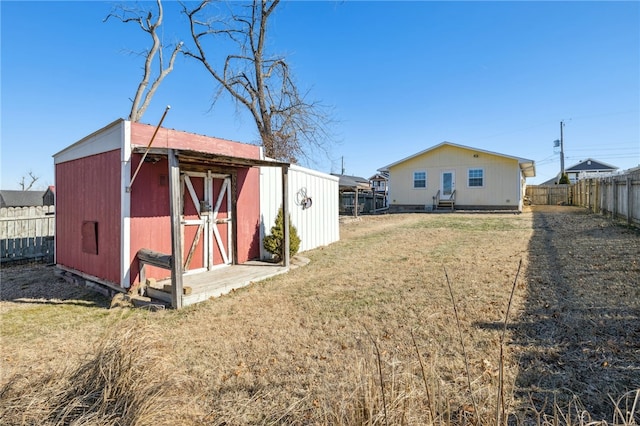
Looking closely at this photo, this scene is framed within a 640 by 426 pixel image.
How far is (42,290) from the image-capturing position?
6160 mm

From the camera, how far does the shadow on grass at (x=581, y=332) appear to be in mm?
2383

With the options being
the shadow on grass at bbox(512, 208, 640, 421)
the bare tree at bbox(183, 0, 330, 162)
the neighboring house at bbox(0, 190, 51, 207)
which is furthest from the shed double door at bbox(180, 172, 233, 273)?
the neighboring house at bbox(0, 190, 51, 207)

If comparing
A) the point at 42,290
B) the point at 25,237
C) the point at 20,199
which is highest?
the point at 20,199

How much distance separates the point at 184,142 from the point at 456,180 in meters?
18.6

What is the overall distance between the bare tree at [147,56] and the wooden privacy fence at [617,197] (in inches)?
744

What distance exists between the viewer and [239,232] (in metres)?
7.05

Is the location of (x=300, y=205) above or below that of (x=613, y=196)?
below

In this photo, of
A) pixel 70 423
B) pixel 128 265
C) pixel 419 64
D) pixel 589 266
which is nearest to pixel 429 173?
pixel 419 64

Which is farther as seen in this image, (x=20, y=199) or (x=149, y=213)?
(x=20, y=199)

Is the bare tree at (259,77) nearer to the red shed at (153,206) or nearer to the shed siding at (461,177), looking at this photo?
the shed siding at (461,177)

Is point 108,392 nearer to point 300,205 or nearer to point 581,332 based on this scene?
point 581,332

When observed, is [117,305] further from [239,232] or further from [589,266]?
[589,266]

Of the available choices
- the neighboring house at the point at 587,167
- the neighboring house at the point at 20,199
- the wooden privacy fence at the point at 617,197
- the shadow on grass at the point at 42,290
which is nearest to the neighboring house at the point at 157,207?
the shadow on grass at the point at 42,290

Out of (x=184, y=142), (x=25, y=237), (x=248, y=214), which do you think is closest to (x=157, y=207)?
(x=184, y=142)
